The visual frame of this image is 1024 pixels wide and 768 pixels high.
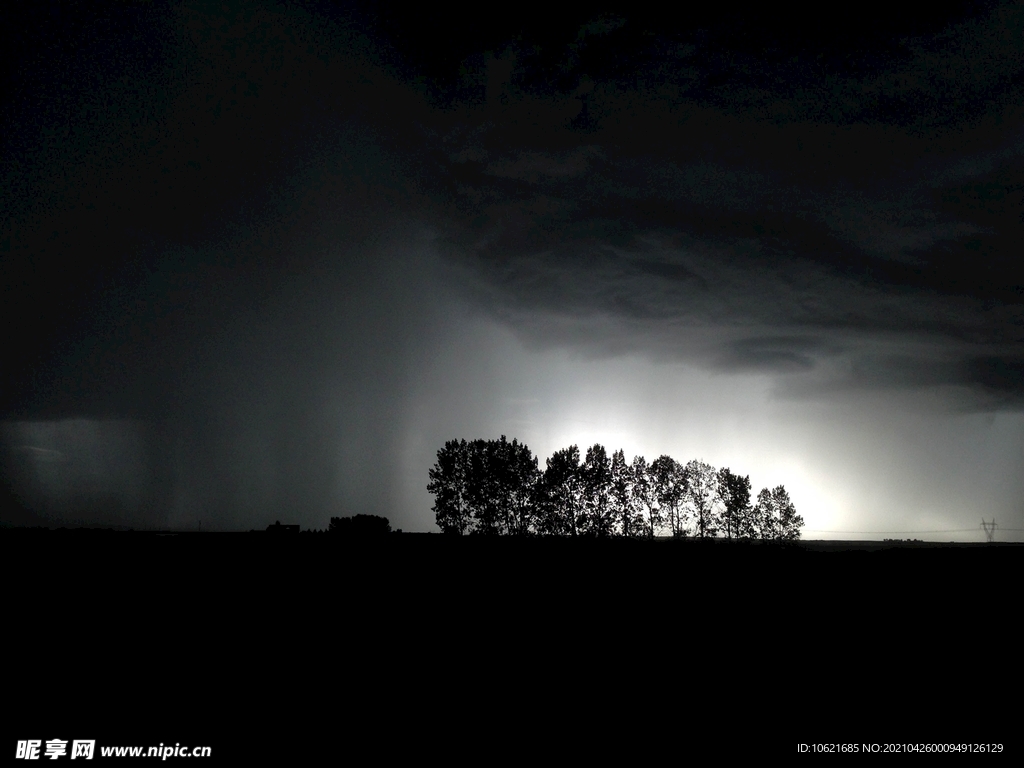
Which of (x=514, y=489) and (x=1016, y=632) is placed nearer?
(x=1016, y=632)

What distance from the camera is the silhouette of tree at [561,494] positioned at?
98750mm

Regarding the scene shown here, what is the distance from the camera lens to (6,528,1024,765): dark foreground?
961 cm

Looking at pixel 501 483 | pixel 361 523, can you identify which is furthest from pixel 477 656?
pixel 501 483

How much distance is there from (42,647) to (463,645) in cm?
970

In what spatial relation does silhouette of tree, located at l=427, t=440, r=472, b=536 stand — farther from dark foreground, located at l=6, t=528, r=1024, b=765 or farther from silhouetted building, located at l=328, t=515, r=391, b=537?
dark foreground, located at l=6, t=528, r=1024, b=765

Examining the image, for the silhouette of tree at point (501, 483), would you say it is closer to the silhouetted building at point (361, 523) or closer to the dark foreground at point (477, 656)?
the silhouetted building at point (361, 523)

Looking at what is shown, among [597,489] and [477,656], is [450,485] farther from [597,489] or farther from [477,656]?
[477,656]

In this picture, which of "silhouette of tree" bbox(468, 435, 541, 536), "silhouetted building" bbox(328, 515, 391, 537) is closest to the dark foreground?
"silhouetted building" bbox(328, 515, 391, 537)

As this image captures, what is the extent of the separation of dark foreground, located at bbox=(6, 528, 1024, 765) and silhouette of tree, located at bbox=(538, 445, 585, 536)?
3304 inches

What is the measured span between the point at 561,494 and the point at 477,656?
9085 cm

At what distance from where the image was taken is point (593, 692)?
1109 cm

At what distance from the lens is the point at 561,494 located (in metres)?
101

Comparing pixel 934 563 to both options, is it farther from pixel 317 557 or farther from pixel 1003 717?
pixel 317 557

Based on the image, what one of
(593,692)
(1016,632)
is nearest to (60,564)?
(593,692)
